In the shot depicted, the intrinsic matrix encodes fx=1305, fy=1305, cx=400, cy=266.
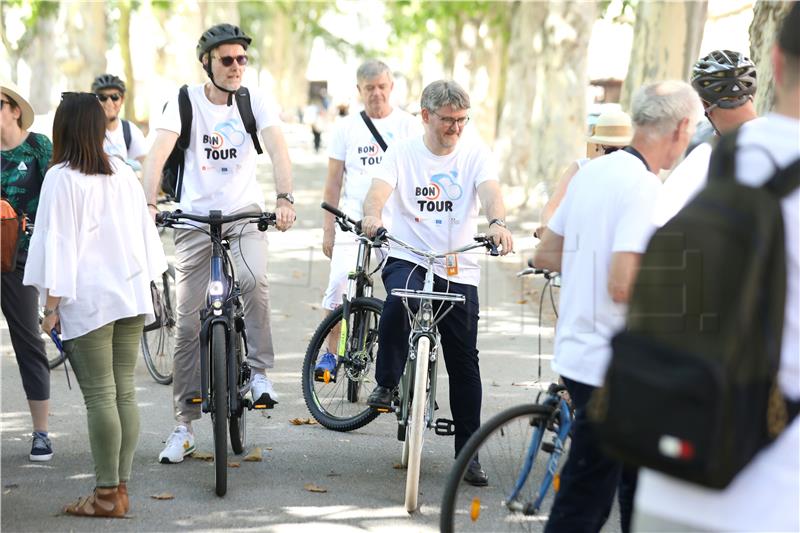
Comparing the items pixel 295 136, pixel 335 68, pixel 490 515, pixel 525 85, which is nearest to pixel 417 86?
pixel 295 136

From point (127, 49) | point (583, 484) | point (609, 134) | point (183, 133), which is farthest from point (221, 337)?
point (127, 49)

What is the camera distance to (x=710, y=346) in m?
2.82

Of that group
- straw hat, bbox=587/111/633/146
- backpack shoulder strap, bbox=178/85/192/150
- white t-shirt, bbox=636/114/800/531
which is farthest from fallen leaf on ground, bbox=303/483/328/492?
white t-shirt, bbox=636/114/800/531

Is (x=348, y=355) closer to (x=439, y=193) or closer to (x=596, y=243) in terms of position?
(x=439, y=193)

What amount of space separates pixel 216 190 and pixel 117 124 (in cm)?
394

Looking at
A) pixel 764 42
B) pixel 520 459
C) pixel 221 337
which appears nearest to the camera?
pixel 520 459

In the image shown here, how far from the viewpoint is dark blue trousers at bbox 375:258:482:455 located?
6559 millimetres

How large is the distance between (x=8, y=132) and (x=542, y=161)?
59.4 feet

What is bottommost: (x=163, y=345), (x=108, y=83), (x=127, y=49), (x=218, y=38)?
(x=163, y=345)

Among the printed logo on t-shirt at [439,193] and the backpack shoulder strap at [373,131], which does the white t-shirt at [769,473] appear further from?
the backpack shoulder strap at [373,131]

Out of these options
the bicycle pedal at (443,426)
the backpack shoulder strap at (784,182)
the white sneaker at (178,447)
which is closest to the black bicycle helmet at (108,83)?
the white sneaker at (178,447)

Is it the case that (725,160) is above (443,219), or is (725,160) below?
above

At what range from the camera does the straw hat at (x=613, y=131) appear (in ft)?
21.4

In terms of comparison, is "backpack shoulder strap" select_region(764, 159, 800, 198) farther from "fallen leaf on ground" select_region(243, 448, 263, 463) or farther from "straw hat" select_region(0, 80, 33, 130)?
"straw hat" select_region(0, 80, 33, 130)
